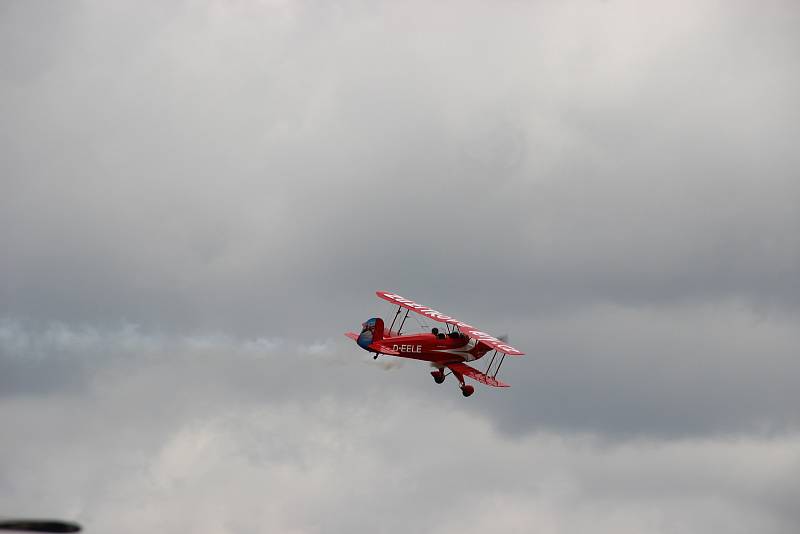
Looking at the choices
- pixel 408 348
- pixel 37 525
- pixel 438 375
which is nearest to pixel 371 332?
pixel 408 348

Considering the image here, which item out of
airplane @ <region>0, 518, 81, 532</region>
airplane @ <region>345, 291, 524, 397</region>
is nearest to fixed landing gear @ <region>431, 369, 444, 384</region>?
airplane @ <region>345, 291, 524, 397</region>

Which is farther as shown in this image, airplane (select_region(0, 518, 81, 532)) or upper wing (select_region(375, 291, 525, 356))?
upper wing (select_region(375, 291, 525, 356))

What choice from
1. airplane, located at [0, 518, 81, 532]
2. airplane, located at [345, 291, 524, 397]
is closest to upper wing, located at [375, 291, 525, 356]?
airplane, located at [345, 291, 524, 397]

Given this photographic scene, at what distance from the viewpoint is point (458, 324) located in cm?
9662

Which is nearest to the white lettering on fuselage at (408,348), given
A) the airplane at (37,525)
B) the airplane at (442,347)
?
the airplane at (442,347)

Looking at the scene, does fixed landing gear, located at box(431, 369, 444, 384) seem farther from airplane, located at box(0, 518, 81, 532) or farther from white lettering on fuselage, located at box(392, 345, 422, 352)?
airplane, located at box(0, 518, 81, 532)

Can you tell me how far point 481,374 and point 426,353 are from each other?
431 centimetres

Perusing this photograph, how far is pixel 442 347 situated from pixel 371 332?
4987 millimetres

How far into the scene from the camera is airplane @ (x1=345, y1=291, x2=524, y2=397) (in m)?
93.5

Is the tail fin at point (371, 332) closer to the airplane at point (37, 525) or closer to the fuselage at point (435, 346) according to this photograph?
the fuselage at point (435, 346)

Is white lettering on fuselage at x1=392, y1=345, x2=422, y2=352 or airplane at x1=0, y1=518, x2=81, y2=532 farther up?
white lettering on fuselage at x1=392, y1=345, x2=422, y2=352

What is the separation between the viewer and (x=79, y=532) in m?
34.7

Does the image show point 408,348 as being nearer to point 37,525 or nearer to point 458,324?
point 458,324

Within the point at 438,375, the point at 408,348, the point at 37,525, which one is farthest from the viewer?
the point at 438,375
